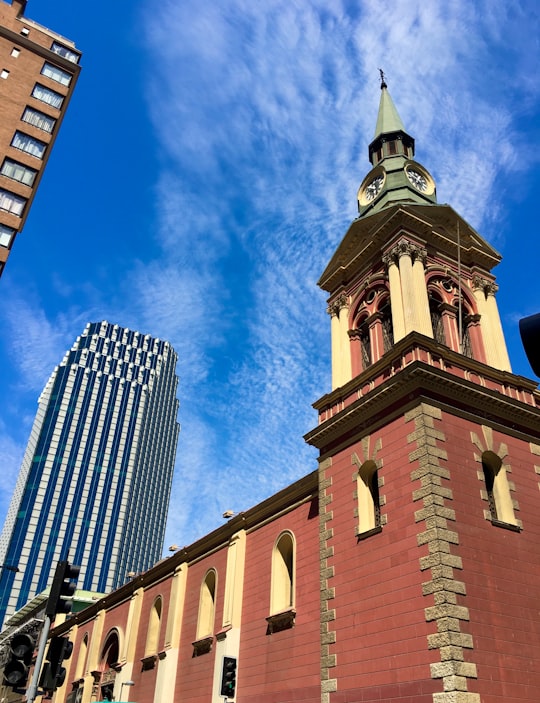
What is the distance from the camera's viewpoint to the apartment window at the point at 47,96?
39.6 metres

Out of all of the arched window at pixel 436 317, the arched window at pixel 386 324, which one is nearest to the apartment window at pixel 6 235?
the arched window at pixel 386 324

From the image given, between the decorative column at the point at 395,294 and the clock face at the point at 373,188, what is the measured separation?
5.88 metres

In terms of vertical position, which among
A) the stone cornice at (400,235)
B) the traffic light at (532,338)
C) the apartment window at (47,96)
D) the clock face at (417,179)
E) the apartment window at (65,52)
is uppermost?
the apartment window at (65,52)

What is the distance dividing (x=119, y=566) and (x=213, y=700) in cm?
12229

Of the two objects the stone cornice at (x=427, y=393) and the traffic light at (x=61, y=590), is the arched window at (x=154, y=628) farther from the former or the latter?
the traffic light at (x=61, y=590)

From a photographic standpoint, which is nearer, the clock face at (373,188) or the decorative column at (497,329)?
the decorative column at (497,329)

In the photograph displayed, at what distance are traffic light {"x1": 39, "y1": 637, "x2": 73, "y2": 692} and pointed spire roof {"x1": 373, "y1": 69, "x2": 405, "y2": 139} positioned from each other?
24.6m

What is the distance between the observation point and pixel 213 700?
74.8ft

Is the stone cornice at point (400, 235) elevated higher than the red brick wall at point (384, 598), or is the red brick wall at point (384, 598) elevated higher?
the stone cornice at point (400, 235)

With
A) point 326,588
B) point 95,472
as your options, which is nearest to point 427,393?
point 326,588

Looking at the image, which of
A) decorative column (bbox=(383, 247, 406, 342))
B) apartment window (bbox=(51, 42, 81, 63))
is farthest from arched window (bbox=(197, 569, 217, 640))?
apartment window (bbox=(51, 42, 81, 63))

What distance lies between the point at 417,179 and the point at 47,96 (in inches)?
1074

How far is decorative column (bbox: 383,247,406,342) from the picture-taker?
63.8 ft

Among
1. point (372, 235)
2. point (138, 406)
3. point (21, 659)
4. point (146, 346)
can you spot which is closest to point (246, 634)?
point (21, 659)
